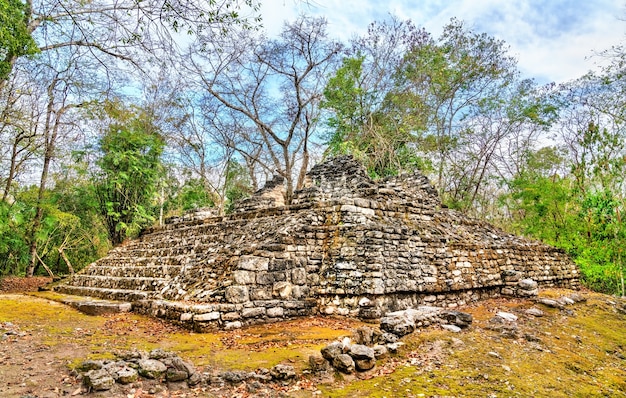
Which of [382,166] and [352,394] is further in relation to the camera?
[382,166]

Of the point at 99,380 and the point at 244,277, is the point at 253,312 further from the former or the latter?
the point at 99,380

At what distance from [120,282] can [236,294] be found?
4.67 m

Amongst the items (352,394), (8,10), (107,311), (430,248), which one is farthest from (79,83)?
(430,248)

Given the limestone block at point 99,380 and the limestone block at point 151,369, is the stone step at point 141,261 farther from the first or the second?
the limestone block at point 99,380

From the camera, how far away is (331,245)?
7.14 m

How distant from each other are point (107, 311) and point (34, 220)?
774cm

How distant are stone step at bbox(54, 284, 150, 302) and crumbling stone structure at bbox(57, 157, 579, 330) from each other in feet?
0.14

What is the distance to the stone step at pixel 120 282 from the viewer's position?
313 inches

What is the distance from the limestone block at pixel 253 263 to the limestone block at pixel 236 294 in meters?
0.37

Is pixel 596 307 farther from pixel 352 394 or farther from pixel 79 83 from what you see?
pixel 79 83

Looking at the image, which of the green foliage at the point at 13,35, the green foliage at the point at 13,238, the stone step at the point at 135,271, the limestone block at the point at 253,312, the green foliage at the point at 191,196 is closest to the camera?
the green foliage at the point at 13,35

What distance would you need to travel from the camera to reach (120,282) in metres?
8.97

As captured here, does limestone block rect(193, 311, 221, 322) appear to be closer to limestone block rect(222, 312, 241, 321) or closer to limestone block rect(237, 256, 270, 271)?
limestone block rect(222, 312, 241, 321)

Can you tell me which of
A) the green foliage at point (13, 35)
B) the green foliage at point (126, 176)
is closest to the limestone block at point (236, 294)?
the green foliage at point (13, 35)
